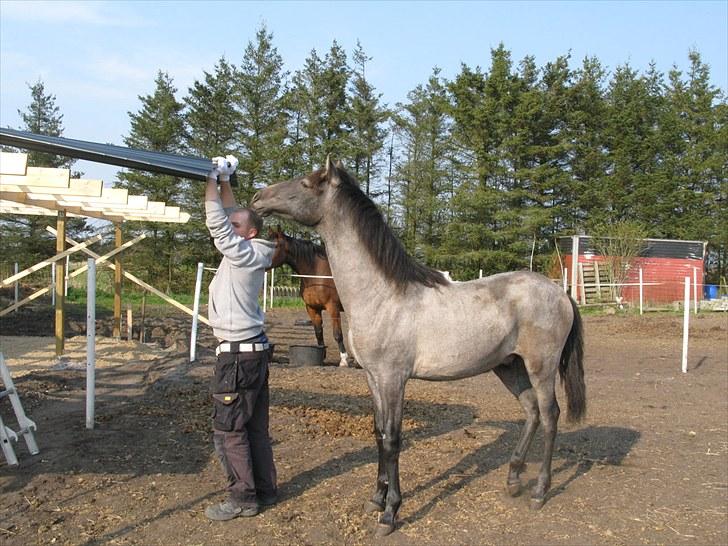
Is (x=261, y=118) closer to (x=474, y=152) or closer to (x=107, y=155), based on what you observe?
(x=474, y=152)

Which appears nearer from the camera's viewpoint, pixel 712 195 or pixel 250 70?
pixel 250 70

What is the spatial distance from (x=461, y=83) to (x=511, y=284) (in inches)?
1207

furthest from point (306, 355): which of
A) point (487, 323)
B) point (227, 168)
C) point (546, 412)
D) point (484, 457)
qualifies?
point (227, 168)

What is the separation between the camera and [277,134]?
94.6ft

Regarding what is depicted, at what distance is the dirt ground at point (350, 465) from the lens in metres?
3.79

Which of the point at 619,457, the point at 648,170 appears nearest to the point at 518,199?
the point at 648,170

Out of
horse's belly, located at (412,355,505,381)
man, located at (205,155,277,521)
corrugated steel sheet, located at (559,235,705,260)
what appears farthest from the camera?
corrugated steel sheet, located at (559,235,705,260)

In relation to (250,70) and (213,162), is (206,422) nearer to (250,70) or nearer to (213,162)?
(213,162)

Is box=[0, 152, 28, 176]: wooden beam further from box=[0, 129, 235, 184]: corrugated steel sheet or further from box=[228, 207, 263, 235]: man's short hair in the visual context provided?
box=[228, 207, 263, 235]: man's short hair

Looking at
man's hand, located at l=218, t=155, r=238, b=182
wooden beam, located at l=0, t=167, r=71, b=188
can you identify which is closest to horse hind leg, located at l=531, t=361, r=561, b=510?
man's hand, located at l=218, t=155, r=238, b=182

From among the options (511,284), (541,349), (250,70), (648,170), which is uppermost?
(250,70)

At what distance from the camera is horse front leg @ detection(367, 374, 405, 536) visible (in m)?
3.91

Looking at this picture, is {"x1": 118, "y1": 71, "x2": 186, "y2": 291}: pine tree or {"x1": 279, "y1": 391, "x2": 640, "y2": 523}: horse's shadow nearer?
{"x1": 279, "y1": 391, "x2": 640, "y2": 523}: horse's shadow

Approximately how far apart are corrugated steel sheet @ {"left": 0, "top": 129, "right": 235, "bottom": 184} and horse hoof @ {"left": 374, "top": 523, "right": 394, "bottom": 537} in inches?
94.0
